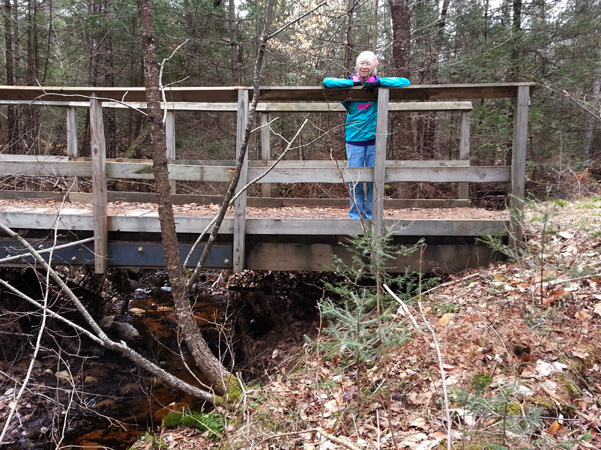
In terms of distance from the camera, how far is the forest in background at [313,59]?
34.7 ft

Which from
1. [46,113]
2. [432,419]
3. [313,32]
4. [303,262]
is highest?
[313,32]

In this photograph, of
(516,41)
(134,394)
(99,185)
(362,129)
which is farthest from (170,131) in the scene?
(516,41)

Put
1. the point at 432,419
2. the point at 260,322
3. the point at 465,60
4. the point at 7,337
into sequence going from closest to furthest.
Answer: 1. the point at 432,419
2. the point at 7,337
3. the point at 260,322
4. the point at 465,60

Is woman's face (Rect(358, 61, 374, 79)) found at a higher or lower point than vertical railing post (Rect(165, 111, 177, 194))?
higher

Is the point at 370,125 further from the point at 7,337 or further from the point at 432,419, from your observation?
the point at 7,337

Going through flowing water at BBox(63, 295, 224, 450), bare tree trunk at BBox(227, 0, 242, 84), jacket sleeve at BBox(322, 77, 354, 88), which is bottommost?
flowing water at BBox(63, 295, 224, 450)

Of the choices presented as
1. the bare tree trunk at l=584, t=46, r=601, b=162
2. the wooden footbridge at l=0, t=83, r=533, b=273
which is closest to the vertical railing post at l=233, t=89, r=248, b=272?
the wooden footbridge at l=0, t=83, r=533, b=273

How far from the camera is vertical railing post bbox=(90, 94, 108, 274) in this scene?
4.55m

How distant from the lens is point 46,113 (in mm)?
12586

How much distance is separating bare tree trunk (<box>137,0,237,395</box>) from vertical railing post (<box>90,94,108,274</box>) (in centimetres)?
97

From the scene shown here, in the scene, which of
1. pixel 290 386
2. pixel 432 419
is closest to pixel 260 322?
Answer: pixel 290 386

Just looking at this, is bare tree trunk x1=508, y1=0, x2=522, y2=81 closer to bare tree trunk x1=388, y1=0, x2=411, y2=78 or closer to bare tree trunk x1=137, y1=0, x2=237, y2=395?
bare tree trunk x1=388, y1=0, x2=411, y2=78

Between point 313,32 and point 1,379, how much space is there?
35.8 ft

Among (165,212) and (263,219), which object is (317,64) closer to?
(263,219)
